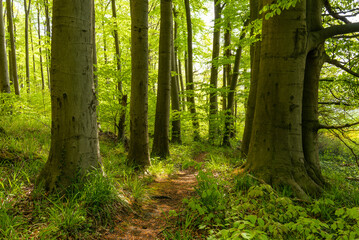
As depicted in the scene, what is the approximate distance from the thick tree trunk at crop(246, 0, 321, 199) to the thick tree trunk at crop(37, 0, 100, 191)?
9.51 ft

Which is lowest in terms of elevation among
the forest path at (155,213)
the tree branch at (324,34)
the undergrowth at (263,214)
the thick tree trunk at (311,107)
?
the forest path at (155,213)

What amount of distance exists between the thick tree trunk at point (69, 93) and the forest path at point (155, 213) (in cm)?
95

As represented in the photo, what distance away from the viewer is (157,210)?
130 inches

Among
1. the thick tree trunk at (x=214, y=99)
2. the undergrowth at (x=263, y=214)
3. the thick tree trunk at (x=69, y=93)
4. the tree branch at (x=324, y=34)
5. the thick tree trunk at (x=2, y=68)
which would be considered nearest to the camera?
the undergrowth at (x=263, y=214)

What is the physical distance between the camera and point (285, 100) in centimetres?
357

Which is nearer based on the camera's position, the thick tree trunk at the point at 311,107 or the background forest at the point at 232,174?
the background forest at the point at 232,174

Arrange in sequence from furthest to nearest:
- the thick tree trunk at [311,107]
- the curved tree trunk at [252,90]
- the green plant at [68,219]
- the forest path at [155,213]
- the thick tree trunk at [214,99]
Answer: the thick tree trunk at [214,99]
the curved tree trunk at [252,90]
the thick tree trunk at [311,107]
the forest path at [155,213]
the green plant at [68,219]

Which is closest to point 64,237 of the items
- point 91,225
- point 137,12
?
point 91,225

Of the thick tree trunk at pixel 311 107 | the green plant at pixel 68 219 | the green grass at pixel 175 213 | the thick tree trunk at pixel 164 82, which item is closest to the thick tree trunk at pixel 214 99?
the thick tree trunk at pixel 164 82

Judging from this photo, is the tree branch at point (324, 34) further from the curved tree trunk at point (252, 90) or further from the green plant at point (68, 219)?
the green plant at point (68, 219)

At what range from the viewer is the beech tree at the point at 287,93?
3494 millimetres

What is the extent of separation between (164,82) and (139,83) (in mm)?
1472

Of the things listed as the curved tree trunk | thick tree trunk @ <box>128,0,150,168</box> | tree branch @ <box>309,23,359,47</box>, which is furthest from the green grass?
the curved tree trunk

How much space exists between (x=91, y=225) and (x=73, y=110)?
1.47 m
